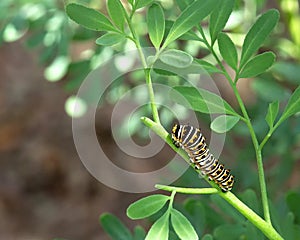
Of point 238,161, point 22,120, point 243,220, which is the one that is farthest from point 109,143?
point 243,220

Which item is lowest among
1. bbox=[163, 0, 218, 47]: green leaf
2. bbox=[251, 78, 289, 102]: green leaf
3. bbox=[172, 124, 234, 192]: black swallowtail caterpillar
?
bbox=[172, 124, 234, 192]: black swallowtail caterpillar

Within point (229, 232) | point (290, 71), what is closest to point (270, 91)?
point (290, 71)

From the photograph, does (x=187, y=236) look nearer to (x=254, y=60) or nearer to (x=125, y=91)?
(x=254, y=60)

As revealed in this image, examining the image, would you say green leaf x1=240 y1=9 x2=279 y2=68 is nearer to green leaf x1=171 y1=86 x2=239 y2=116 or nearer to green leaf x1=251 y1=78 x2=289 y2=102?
green leaf x1=171 y1=86 x2=239 y2=116

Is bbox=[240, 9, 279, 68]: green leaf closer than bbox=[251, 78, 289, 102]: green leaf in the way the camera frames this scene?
Yes

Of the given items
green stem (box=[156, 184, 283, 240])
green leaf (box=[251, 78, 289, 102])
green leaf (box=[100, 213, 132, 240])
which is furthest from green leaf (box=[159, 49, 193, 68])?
green leaf (box=[251, 78, 289, 102])

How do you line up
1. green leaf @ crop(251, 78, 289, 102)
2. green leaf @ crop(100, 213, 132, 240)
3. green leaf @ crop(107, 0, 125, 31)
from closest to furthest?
green leaf @ crop(107, 0, 125, 31), green leaf @ crop(100, 213, 132, 240), green leaf @ crop(251, 78, 289, 102)

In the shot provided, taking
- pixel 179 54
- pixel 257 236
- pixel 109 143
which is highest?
Result: pixel 109 143
